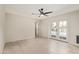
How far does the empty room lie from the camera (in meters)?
2.87

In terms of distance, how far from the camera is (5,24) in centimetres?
278

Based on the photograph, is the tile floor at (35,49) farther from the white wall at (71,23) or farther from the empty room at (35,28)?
the white wall at (71,23)

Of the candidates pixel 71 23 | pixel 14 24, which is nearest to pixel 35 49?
pixel 14 24

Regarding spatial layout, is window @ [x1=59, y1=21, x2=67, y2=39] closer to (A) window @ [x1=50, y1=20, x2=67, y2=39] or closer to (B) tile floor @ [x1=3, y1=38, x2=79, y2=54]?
(A) window @ [x1=50, y1=20, x2=67, y2=39]

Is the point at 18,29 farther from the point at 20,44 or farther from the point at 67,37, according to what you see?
the point at 67,37

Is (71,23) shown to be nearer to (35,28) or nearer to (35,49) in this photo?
(35,28)

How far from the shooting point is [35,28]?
4.00 m

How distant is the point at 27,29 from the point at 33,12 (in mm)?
821

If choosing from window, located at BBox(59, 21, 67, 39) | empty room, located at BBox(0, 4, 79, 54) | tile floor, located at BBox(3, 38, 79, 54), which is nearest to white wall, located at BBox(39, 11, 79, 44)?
empty room, located at BBox(0, 4, 79, 54)

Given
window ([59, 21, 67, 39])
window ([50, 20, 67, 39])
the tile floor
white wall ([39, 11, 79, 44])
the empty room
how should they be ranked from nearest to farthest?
the empty room, the tile floor, window ([50, 20, 67, 39]), window ([59, 21, 67, 39]), white wall ([39, 11, 79, 44])

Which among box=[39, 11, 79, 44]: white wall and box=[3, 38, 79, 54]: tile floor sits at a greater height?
box=[39, 11, 79, 44]: white wall

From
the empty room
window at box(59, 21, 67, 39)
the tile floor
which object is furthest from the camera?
window at box(59, 21, 67, 39)

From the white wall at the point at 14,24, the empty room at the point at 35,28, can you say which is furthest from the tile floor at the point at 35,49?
the white wall at the point at 14,24
